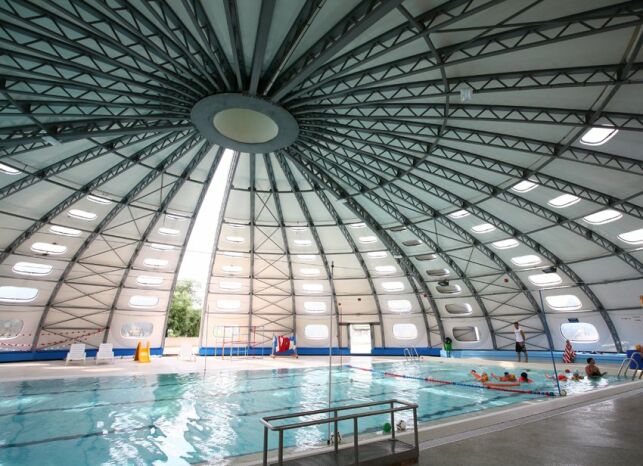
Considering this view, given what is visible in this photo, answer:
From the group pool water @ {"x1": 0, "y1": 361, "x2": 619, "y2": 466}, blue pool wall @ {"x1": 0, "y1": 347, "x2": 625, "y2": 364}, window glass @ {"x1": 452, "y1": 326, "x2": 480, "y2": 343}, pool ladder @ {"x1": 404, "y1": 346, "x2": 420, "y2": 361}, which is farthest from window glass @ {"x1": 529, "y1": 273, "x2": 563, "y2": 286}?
pool ladder @ {"x1": 404, "y1": 346, "x2": 420, "y2": 361}

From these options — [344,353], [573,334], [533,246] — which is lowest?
[344,353]

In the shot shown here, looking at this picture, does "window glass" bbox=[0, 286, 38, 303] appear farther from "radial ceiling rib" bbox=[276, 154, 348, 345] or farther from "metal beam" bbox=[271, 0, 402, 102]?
"metal beam" bbox=[271, 0, 402, 102]

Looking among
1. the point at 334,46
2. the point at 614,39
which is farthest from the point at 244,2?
the point at 614,39

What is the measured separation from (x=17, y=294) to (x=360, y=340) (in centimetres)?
3330

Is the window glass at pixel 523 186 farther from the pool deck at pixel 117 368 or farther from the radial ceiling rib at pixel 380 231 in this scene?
the pool deck at pixel 117 368

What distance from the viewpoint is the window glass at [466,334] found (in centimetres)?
3394

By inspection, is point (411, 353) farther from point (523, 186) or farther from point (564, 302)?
point (523, 186)

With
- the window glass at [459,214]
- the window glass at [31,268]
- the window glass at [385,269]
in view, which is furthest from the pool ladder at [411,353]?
the window glass at [31,268]

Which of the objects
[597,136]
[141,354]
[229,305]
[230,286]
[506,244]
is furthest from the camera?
[229,305]

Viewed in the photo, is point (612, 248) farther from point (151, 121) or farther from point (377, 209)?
point (151, 121)

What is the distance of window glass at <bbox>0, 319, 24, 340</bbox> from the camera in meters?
27.0

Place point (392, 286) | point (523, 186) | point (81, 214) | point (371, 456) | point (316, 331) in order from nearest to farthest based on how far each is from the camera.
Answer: point (371, 456)
point (523, 186)
point (81, 214)
point (392, 286)
point (316, 331)

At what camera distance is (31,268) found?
25.9m

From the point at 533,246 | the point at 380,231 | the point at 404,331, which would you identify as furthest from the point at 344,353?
the point at 533,246
